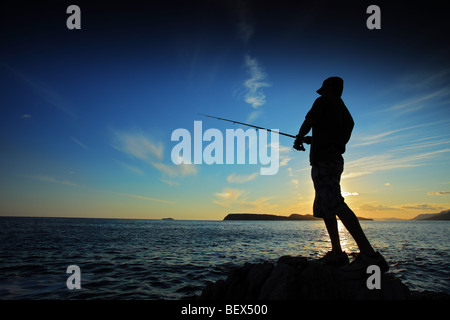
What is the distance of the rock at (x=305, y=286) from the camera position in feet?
11.1

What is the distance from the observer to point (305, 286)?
3564 mm

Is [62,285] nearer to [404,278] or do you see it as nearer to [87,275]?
[87,275]

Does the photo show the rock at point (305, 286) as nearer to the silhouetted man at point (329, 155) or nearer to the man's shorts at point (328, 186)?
the silhouetted man at point (329, 155)

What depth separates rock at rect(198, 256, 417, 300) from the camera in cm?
338

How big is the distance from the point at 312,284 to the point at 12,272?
12977mm

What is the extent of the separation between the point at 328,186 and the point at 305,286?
5.44 feet

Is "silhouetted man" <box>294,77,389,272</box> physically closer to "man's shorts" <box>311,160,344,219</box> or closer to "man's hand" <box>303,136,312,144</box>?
"man's shorts" <box>311,160,344,219</box>

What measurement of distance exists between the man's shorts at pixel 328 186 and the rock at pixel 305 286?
3.20ft

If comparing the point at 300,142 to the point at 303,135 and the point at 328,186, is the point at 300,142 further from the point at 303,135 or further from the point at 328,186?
the point at 328,186
